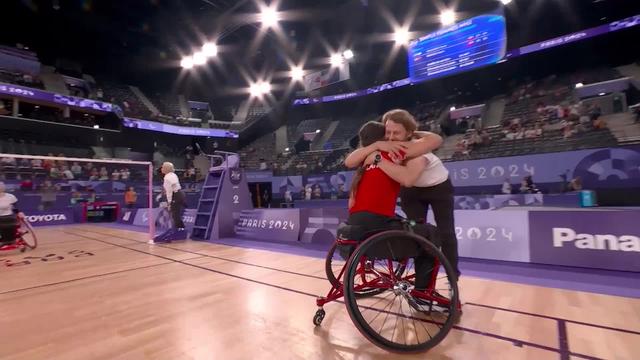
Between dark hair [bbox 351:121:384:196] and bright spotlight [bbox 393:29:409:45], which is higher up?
bright spotlight [bbox 393:29:409:45]

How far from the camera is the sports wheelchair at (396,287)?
5.53 ft

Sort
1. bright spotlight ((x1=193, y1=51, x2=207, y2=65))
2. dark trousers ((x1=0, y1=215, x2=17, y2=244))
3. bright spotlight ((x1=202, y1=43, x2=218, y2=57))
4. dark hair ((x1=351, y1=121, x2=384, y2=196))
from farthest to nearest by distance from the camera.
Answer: bright spotlight ((x1=193, y1=51, x2=207, y2=65)) → bright spotlight ((x1=202, y1=43, x2=218, y2=57)) → dark trousers ((x1=0, y1=215, x2=17, y2=244)) → dark hair ((x1=351, y1=121, x2=384, y2=196))

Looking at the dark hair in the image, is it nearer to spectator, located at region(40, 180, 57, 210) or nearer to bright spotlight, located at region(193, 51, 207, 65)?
spectator, located at region(40, 180, 57, 210)

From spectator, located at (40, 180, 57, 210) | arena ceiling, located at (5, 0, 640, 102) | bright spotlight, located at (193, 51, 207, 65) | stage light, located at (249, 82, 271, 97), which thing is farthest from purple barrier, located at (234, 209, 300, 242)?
stage light, located at (249, 82, 271, 97)

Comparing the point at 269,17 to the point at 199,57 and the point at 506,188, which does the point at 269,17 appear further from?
the point at 506,188

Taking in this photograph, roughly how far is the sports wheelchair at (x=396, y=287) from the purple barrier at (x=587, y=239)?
2.47m

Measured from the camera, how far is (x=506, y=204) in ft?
29.1

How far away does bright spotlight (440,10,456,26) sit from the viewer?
14312 mm

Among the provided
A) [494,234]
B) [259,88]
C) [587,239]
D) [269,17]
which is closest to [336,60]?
[269,17]

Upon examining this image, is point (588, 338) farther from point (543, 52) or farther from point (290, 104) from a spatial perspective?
point (290, 104)

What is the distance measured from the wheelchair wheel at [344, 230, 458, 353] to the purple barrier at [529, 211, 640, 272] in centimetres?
246

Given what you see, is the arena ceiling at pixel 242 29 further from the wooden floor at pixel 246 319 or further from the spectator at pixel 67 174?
the wooden floor at pixel 246 319

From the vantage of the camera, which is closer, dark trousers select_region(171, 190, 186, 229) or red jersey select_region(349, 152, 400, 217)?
red jersey select_region(349, 152, 400, 217)

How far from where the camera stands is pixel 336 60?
21125 millimetres
